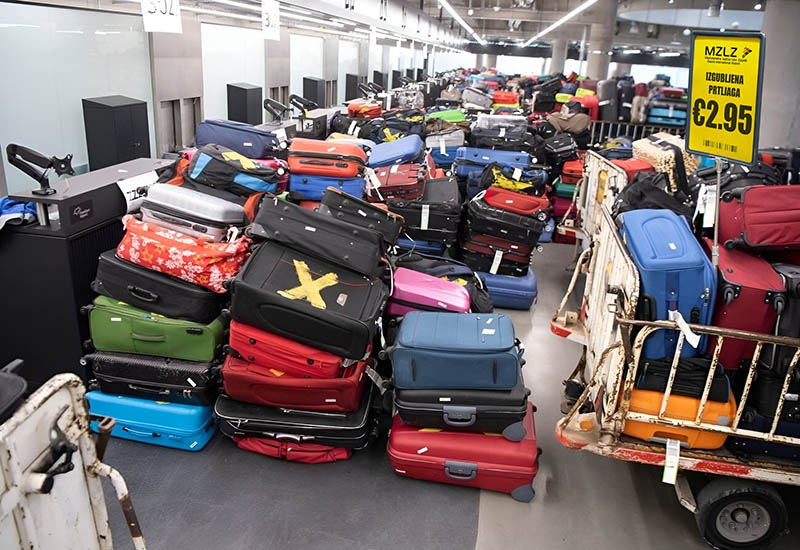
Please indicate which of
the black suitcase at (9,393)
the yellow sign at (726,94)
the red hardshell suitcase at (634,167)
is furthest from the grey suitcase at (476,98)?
the black suitcase at (9,393)

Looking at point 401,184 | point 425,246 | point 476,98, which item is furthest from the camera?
point 476,98

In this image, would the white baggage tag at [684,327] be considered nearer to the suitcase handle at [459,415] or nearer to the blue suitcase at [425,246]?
the suitcase handle at [459,415]

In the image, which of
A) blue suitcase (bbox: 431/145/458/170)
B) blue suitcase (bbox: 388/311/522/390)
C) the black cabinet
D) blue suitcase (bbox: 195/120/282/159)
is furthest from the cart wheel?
blue suitcase (bbox: 431/145/458/170)

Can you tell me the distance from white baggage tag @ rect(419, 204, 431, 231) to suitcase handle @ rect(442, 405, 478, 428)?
2850 millimetres

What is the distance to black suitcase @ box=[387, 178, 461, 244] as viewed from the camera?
5.66 m

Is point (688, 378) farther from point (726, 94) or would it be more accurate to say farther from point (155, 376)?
point (155, 376)

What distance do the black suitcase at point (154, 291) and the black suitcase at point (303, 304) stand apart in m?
0.27

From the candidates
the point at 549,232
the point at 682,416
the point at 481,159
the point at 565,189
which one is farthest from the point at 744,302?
the point at 565,189

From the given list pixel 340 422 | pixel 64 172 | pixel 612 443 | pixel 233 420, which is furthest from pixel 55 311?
pixel 612 443

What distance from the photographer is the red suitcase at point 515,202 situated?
5.92 metres

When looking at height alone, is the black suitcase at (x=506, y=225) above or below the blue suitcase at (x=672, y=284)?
below

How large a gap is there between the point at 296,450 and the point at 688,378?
213cm

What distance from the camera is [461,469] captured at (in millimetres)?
3188

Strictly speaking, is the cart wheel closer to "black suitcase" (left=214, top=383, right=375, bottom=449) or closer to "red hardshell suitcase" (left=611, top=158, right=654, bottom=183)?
"black suitcase" (left=214, top=383, right=375, bottom=449)
